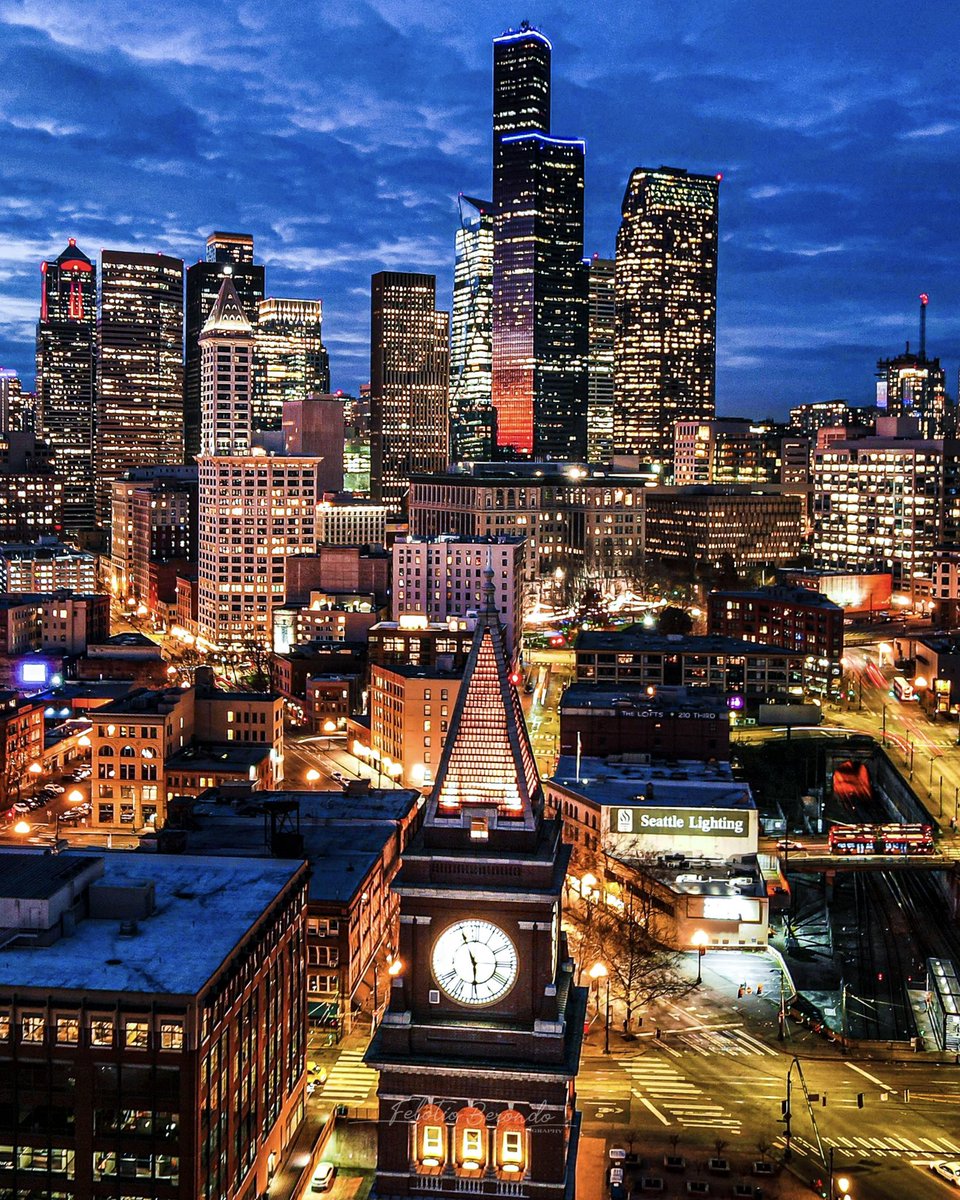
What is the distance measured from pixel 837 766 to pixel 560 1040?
357 feet

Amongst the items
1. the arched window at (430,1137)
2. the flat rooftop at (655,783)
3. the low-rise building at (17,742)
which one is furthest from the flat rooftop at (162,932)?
the low-rise building at (17,742)

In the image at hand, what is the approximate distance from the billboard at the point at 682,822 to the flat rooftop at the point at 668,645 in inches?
2419

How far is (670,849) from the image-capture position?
95875mm

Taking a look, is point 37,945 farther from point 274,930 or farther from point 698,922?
point 698,922

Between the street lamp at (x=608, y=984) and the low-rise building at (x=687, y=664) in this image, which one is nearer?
the street lamp at (x=608, y=984)

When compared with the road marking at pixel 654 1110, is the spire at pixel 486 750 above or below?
above

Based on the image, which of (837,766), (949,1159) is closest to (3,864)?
(949,1159)

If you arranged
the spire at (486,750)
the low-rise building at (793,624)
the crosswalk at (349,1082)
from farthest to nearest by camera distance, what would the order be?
the low-rise building at (793,624), the crosswalk at (349,1082), the spire at (486,750)

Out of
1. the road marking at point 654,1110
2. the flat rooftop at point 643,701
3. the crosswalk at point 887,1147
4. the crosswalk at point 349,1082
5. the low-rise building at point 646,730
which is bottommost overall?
the crosswalk at point 887,1147

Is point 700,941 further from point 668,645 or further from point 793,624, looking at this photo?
point 793,624

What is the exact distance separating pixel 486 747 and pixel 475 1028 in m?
8.28

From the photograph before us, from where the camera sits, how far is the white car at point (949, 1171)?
5649 centimetres

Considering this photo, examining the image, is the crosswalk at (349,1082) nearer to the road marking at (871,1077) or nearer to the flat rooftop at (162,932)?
the flat rooftop at (162,932)

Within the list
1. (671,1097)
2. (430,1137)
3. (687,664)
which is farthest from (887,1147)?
(687,664)
